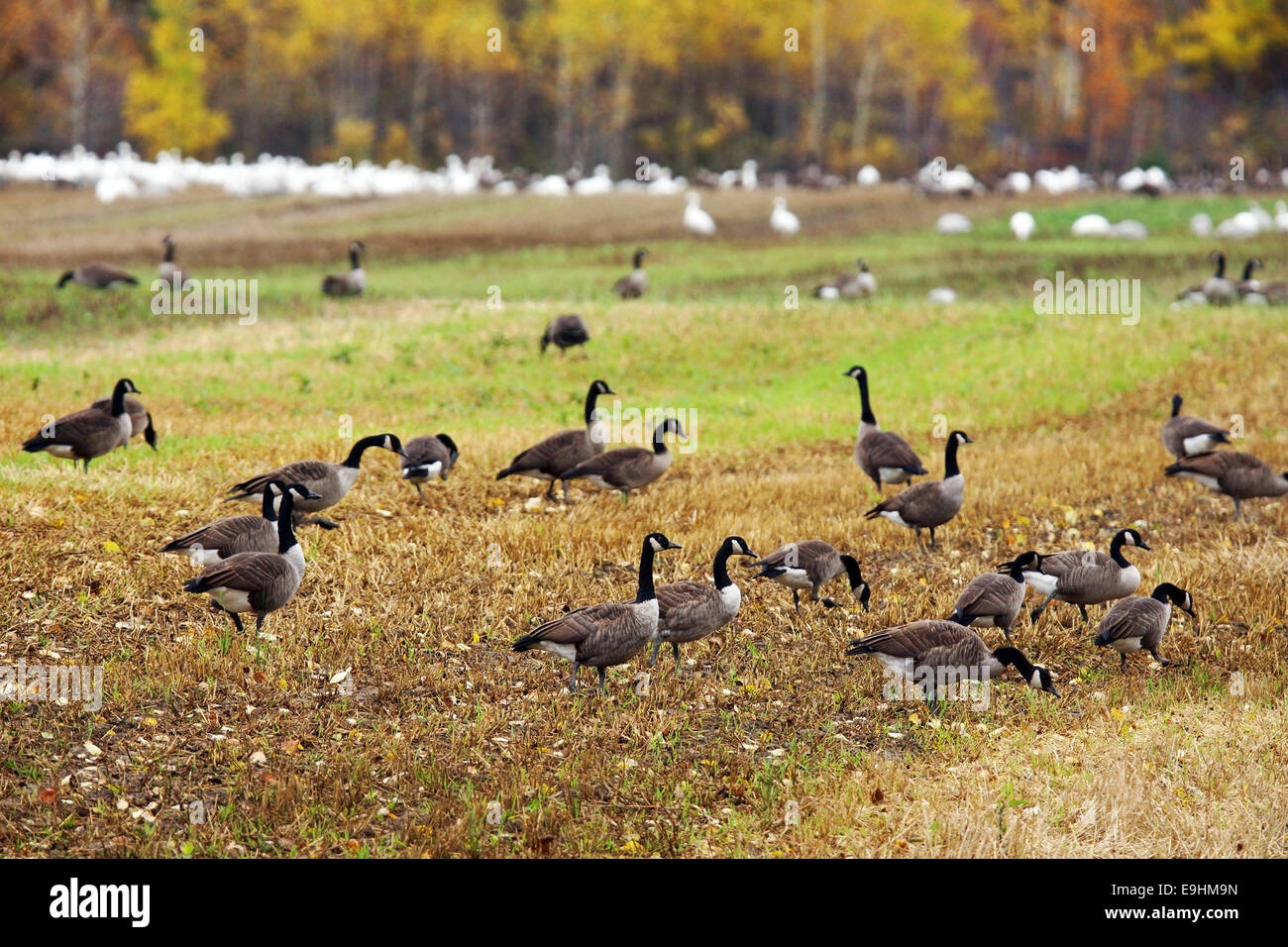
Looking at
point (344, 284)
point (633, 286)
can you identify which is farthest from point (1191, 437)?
point (344, 284)

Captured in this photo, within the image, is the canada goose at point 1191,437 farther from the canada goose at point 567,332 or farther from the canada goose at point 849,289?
the canada goose at point 849,289

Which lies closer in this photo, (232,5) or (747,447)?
(747,447)

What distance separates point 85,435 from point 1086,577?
12.0 metres

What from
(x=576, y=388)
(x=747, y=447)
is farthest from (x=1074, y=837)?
(x=576, y=388)

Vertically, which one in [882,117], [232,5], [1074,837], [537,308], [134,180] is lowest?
[1074,837]

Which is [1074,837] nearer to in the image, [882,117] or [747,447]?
[747,447]

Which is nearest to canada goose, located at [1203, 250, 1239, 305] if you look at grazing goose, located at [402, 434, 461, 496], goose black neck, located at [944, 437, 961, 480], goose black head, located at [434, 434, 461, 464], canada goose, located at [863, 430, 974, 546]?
goose black neck, located at [944, 437, 961, 480]

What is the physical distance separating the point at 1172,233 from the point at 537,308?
28.9m

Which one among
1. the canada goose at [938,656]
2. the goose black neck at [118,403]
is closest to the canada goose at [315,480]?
the goose black neck at [118,403]

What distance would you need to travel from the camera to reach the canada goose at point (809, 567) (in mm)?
13461

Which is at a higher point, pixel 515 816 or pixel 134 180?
pixel 134 180

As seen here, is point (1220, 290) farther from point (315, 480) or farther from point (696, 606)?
point (315, 480)

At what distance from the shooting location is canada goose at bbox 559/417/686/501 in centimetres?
1717
